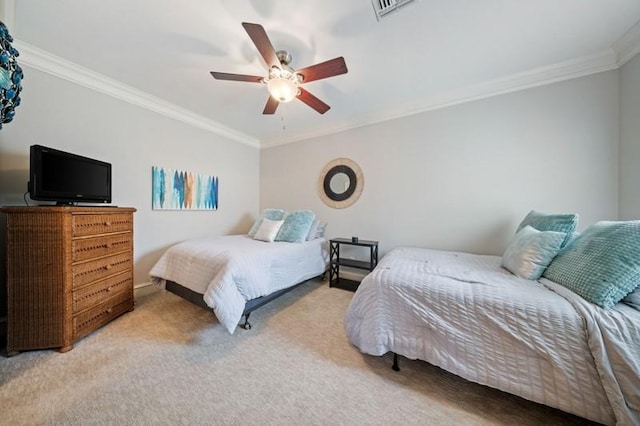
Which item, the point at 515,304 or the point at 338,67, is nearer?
the point at 515,304

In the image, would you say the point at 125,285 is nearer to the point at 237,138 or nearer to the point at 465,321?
the point at 237,138

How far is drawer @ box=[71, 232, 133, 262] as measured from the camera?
1685 millimetres

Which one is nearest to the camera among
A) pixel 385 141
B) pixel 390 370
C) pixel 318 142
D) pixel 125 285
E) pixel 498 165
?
pixel 390 370

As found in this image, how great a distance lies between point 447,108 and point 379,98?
2.80ft

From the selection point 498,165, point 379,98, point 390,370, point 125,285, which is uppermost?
point 379,98

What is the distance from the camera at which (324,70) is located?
1676 mm

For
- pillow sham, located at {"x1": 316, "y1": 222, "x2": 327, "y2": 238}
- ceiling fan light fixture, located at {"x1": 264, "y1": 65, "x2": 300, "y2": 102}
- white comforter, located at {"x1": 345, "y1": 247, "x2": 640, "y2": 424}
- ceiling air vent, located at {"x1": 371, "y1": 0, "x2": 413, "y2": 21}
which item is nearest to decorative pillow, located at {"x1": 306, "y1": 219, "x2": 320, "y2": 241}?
pillow sham, located at {"x1": 316, "y1": 222, "x2": 327, "y2": 238}

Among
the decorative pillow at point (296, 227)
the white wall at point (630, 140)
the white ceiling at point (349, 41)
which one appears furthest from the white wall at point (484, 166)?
the decorative pillow at point (296, 227)

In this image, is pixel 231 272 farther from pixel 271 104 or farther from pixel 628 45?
pixel 628 45

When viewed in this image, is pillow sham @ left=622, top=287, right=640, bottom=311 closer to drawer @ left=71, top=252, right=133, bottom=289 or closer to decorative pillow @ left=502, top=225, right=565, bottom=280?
decorative pillow @ left=502, top=225, right=565, bottom=280

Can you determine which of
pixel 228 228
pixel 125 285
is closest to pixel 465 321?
pixel 125 285

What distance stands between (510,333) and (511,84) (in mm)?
2553

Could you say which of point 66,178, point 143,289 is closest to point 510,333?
point 66,178

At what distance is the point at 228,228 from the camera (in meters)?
3.79
